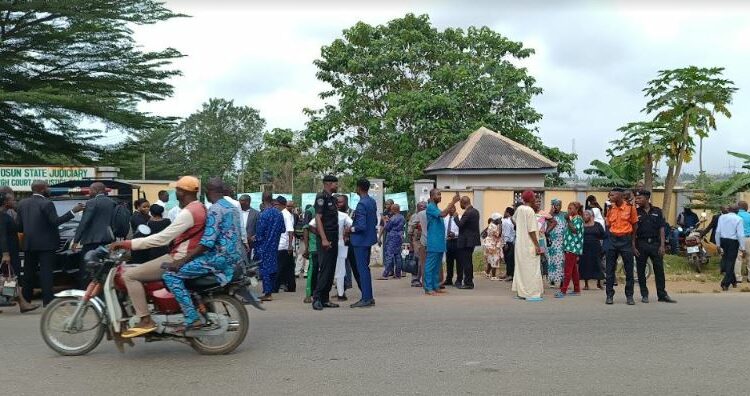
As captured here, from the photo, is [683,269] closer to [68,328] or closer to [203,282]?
[203,282]

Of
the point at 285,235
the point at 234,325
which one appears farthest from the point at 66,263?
the point at 234,325

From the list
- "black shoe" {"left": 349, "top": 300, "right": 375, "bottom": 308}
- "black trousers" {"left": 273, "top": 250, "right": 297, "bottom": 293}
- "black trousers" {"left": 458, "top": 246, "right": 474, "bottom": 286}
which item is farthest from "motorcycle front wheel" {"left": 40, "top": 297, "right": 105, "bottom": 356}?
"black trousers" {"left": 458, "top": 246, "right": 474, "bottom": 286}

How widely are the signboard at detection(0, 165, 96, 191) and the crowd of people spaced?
987 cm

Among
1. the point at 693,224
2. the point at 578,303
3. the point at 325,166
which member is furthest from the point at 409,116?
the point at 578,303

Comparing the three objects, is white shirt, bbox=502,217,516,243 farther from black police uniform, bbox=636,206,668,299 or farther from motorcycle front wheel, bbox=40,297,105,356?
motorcycle front wheel, bbox=40,297,105,356

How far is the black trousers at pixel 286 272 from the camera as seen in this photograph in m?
12.5

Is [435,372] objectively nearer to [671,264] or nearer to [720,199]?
[671,264]

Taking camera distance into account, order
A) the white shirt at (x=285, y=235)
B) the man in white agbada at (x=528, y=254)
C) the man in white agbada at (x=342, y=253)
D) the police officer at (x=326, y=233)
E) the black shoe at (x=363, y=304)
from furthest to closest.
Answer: the white shirt at (x=285, y=235) → the man in white agbada at (x=528, y=254) → the man in white agbada at (x=342, y=253) → the black shoe at (x=363, y=304) → the police officer at (x=326, y=233)

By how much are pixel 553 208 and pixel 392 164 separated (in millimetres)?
17054

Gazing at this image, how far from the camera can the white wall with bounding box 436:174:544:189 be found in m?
24.9

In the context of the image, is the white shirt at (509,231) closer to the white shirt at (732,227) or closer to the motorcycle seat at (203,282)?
the white shirt at (732,227)

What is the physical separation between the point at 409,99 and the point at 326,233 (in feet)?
61.2

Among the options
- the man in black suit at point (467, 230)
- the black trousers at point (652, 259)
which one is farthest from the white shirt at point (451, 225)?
the black trousers at point (652, 259)

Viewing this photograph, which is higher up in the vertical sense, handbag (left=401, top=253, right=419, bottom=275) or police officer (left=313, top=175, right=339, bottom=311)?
police officer (left=313, top=175, right=339, bottom=311)
